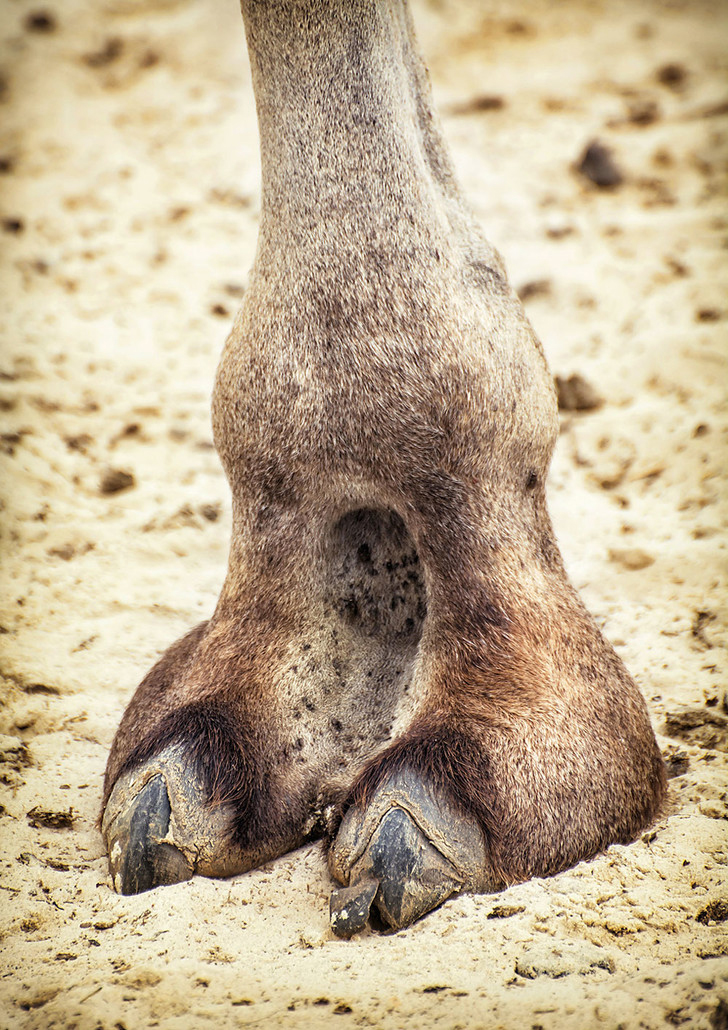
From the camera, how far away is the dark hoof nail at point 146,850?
140 centimetres

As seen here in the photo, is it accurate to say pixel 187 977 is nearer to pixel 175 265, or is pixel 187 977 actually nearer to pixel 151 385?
pixel 151 385

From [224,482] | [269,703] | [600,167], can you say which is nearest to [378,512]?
[269,703]

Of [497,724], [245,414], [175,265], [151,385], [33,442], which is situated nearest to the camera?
[497,724]

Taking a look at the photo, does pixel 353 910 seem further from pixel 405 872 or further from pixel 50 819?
pixel 50 819

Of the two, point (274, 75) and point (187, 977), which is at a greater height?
point (274, 75)

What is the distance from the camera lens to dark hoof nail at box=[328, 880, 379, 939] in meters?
1.29

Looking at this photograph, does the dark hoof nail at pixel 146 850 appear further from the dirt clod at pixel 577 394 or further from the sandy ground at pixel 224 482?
the dirt clod at pixel 577 394

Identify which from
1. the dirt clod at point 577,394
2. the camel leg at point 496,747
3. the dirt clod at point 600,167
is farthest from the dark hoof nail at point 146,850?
the dirt clod at point 600,167

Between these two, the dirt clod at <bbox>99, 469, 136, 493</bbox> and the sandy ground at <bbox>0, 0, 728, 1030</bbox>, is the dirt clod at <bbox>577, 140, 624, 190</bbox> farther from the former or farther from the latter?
the dirt clod at <bbox>99, 469, 136, 493</bbox>

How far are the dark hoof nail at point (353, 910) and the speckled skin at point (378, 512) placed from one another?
0.28 feet

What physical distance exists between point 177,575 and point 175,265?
203cm

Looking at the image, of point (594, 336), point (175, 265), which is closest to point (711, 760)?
point (594, 336)

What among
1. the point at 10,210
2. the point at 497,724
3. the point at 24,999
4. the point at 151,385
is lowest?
the point at 24,999

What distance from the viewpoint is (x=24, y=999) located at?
1207mm
